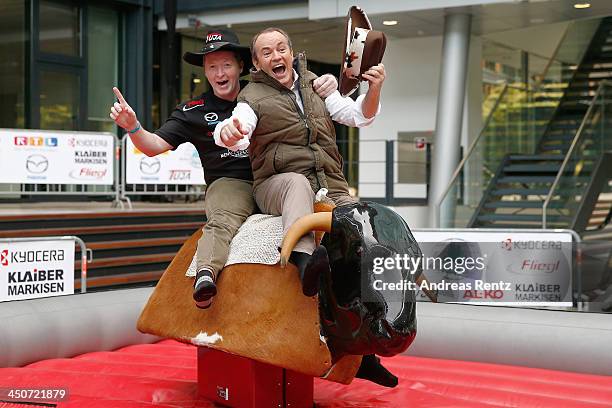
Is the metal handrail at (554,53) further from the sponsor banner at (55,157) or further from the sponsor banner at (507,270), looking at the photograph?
the sponsor banner at (507,270)

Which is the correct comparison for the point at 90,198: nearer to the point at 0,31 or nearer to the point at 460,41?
the point at 0,31

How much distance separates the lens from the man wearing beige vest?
409 cm

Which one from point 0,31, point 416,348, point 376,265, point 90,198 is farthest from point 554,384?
point 0,31

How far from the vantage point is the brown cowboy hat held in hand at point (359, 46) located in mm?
4059

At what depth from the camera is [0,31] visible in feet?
54.6

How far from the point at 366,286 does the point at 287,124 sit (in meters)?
0.92

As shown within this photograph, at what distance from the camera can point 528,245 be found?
7.16 m

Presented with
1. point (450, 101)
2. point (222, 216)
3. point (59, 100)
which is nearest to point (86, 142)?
point (59, 100)

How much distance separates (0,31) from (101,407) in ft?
45.0

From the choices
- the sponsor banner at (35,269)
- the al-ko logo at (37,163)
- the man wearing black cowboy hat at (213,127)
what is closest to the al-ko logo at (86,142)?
the al-ko logo at (37,163)

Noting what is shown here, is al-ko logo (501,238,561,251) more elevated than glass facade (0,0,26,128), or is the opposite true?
Result: glass facade (0,0,26,128)

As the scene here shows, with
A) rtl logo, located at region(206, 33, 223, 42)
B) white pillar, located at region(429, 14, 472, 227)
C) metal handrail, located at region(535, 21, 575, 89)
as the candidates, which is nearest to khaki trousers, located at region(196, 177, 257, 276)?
rtl logo, located at region(206, 33, 223, 42)

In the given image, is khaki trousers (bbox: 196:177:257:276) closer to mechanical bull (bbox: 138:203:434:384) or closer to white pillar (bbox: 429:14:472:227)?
mechanical bull (bbox: 138:203:434:384)

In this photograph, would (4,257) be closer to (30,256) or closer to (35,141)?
(30,256)
